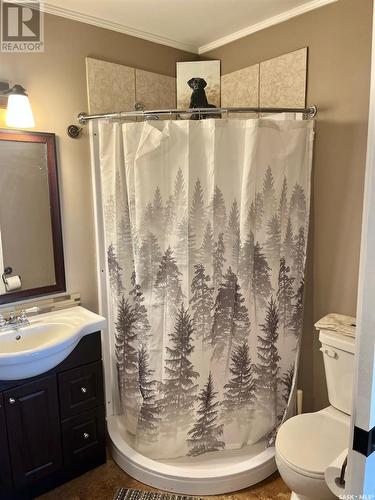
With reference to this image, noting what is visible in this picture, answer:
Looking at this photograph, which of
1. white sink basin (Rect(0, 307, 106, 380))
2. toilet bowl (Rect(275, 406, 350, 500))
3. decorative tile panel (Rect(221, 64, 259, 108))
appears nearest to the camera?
toilet bowl (Rect(275, 406, 350, 500))

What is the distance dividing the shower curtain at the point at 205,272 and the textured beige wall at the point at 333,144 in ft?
0.44

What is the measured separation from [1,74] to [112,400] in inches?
78.0

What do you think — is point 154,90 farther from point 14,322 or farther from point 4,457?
point 4,457

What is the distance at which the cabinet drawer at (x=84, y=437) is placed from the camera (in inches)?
78.4

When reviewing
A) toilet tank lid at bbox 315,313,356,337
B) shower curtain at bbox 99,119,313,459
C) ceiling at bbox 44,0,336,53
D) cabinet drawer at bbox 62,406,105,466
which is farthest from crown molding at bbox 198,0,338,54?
cabinet drawer at bbox 62,406,105,466

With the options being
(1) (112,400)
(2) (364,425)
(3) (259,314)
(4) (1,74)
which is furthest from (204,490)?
(4) (1,74)

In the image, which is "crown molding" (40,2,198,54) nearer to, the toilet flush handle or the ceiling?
the ceiling

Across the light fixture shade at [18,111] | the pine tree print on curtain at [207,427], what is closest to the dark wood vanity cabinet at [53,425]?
the pine tree print on curtain at [207,427]

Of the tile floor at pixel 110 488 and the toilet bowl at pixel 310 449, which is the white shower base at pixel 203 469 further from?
the toilet bowl at pixel 310 449

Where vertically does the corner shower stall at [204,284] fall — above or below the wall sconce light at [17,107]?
below

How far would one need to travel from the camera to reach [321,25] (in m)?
1.96

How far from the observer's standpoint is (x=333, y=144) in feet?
6.56
